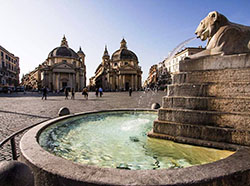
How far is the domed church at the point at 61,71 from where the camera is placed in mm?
49469

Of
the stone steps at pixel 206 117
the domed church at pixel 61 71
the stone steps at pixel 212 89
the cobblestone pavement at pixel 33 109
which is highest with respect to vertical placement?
the domed church at pixel 61 71

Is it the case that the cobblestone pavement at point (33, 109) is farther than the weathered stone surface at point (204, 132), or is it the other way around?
the cobblestone pavement at point (33, 109)

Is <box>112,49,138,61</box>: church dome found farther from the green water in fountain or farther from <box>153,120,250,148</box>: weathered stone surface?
<box>153,120,250,148</box>: weathered stone surface

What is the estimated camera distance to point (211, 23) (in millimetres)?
3605

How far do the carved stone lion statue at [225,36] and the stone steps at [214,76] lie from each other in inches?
19.5

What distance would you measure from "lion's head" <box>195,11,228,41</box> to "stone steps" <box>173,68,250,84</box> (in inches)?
49.4

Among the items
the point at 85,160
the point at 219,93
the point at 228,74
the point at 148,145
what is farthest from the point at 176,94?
the point at 85,160

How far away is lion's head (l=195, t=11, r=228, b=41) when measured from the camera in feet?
11.5

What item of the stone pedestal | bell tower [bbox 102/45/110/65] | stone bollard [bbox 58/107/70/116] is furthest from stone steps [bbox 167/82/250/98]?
bell tower [bbox 102/45/110/65]

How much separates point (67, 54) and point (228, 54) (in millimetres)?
58829

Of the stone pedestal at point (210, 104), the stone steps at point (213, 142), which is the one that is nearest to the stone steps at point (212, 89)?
the stone pedestal at point (210, 104)

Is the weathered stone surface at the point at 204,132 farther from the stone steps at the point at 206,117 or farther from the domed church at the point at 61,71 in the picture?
the domed church at the point at 61,71

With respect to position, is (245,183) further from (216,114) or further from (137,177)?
(216,114)

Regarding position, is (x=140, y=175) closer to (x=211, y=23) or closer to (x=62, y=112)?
(x=211, y=23)
